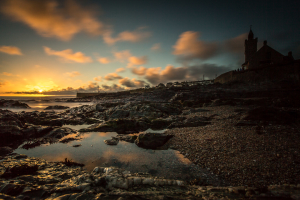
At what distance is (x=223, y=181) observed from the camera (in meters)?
5.62

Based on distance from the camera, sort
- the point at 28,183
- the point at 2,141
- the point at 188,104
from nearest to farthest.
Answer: the point at 28,183 → the point at 2,141 → the point at 188,104

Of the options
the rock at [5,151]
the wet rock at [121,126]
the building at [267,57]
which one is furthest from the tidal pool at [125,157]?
the building at [267,57]

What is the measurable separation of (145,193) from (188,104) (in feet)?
95.1

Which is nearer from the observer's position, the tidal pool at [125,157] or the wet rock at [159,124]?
the tidal pool at [125,157]

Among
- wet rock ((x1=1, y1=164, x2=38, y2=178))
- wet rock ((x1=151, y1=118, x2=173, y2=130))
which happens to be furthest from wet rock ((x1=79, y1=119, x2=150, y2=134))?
wet rock ((x1=1, y1=164, x2=38, y2=178))

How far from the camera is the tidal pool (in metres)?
6.67

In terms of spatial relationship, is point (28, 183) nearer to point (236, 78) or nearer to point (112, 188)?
point (112, 188)

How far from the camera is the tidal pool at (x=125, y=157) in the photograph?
6668mm

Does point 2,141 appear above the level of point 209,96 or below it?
below

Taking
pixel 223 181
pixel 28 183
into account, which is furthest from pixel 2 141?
pixel 223 181

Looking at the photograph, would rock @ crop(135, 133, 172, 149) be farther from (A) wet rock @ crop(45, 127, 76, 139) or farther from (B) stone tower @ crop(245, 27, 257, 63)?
(B) stone tower @ crop(245, 27, 257, 63)

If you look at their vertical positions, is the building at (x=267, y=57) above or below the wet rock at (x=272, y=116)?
above

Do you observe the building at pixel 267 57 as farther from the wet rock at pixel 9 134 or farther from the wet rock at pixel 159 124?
the wet rock at pixel 9 134

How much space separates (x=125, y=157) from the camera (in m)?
8.38
